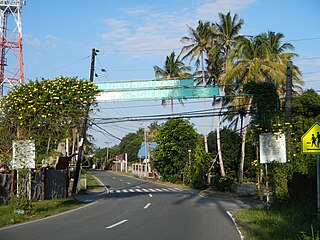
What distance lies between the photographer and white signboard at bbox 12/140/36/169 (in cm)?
1748

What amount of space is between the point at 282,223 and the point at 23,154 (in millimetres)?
10848

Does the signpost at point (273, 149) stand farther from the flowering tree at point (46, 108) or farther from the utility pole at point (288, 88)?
the flowering tree at point (46, 108)

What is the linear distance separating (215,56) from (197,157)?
10.8 metres

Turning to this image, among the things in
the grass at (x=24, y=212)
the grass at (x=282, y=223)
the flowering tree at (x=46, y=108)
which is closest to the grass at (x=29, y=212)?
the grass at (x=24, y=212)

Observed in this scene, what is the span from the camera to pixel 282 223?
12.6 m

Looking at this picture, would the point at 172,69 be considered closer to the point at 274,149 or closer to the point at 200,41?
the point at 200,41

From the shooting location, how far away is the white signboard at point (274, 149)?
17.7 metres

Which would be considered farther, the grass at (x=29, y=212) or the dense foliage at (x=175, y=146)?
the dense foliage at (x=175, y=146)

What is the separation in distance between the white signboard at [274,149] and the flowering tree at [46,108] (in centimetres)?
885

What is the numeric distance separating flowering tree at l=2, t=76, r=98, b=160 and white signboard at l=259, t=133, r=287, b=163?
8852 mm

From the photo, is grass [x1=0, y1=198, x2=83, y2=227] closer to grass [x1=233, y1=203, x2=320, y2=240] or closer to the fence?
the fence

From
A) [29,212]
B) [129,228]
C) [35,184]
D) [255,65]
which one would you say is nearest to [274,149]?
[129,228]

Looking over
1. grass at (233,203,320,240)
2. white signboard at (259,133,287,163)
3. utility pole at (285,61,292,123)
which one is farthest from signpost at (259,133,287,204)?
grass at (233,203,320,240)

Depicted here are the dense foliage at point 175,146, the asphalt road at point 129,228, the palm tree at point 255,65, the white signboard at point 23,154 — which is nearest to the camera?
the asphalt road at point 129,228
